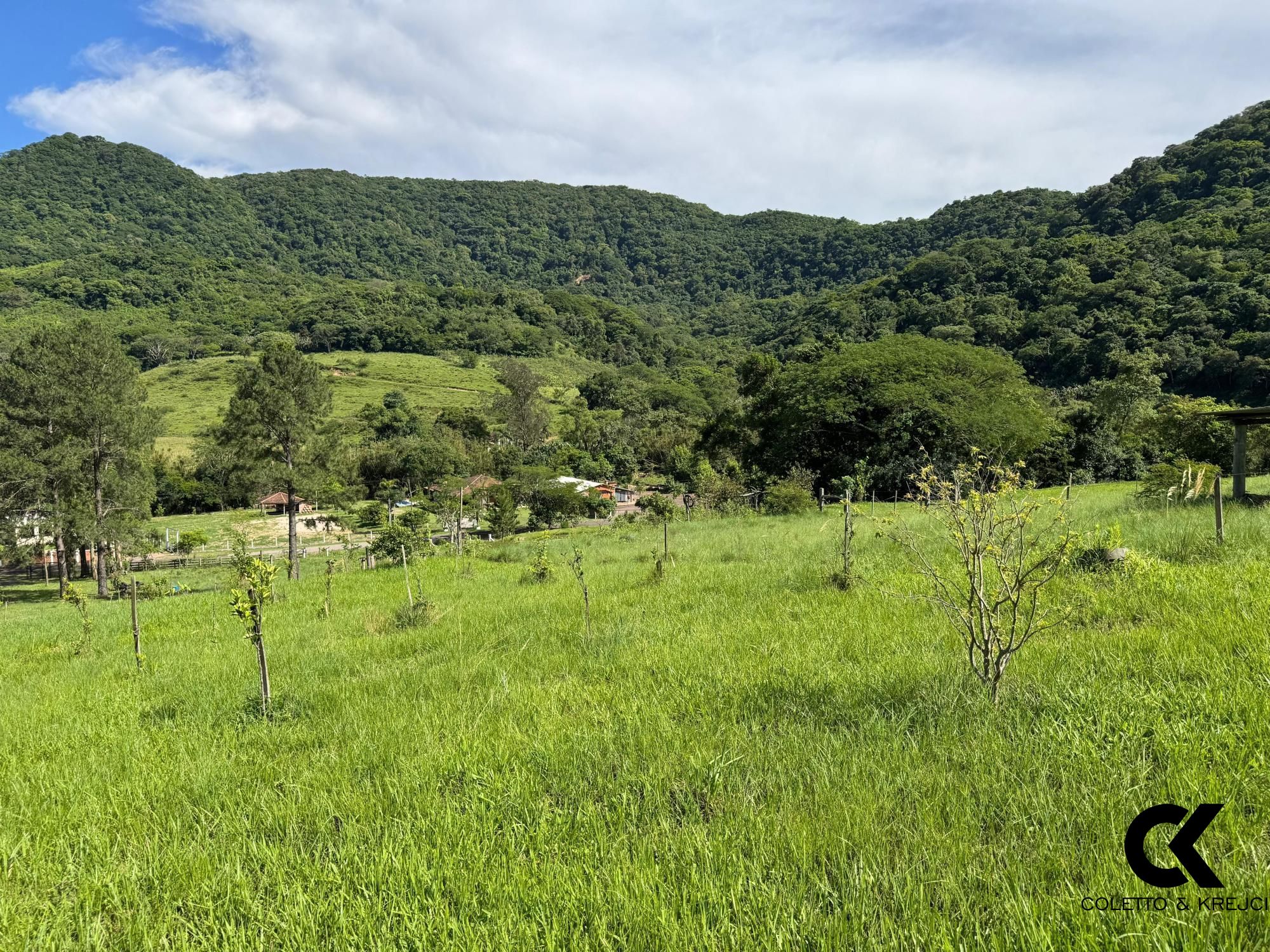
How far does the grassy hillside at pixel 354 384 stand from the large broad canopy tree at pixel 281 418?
57234 millimetres

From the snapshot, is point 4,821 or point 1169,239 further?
point 1169,239

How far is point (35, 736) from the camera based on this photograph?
5.05m

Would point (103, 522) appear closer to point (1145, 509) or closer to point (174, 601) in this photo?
point (174, 601)

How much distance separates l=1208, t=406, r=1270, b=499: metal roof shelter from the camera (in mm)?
11036

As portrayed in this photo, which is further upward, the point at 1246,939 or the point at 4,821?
the point at 1246,939

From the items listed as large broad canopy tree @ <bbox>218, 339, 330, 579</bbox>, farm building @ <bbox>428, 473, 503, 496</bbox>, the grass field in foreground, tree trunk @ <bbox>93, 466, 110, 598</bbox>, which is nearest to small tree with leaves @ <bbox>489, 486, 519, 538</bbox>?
farm building @ <bbox>428, 473, 503, 496</bbox>

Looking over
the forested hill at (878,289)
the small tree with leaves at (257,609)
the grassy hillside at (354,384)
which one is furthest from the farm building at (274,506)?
the small tree with leaves at (257,609)

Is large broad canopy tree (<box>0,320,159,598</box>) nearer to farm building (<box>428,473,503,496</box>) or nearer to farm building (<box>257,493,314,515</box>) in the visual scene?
farm building (<box>428,473,503,496</box>)

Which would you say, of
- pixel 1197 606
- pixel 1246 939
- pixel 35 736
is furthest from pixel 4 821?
pixel 1197 606

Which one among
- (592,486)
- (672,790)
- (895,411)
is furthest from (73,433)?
(895,411)

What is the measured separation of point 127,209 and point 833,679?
269058 millimetres

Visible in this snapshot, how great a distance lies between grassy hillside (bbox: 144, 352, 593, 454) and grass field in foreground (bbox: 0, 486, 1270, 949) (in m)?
77.2

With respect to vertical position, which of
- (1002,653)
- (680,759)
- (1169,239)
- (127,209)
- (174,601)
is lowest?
(174,601)

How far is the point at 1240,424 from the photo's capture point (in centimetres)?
1222
